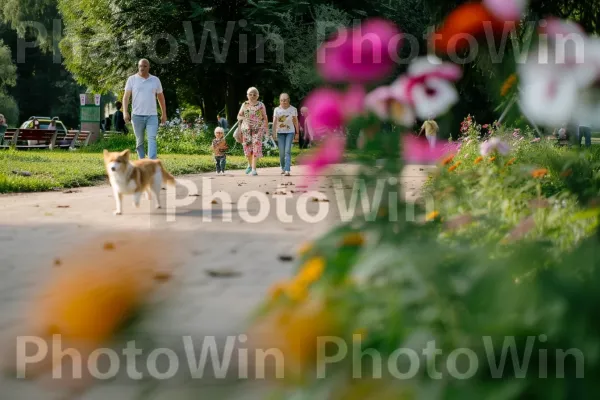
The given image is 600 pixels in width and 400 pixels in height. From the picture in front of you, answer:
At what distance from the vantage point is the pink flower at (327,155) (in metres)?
2.47

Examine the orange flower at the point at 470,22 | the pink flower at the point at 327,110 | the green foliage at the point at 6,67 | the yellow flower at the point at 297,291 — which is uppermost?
the green foliage at the point at 6,67

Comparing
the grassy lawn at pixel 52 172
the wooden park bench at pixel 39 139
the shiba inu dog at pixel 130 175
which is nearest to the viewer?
the shiba inu dog at pixel 130 175

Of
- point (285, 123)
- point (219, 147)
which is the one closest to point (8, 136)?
point (219, 147)

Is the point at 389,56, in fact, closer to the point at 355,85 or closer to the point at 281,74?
the point at 355,85

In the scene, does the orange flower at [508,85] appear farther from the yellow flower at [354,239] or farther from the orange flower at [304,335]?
the orange flower at [304,335]

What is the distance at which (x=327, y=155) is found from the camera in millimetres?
2490

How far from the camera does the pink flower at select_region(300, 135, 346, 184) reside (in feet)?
8.09

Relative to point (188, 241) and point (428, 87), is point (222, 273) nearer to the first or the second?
point (188, 241)

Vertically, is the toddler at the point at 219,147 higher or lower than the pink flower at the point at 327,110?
lower

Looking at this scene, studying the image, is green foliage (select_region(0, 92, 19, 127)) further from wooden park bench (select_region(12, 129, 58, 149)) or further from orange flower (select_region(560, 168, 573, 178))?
orange flower (select_region(560, 168, 573, 178))

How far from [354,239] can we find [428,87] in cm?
67

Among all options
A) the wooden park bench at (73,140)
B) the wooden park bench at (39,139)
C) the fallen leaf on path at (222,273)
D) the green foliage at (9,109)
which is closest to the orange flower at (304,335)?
the fallen leaf on path at (222,273)

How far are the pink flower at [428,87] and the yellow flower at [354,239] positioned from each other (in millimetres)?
611

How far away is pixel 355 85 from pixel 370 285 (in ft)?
2.13
